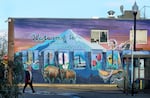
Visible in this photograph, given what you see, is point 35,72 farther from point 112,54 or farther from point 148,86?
point 148,86

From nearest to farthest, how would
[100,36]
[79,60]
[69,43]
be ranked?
[79,60] → [69,43] → [100,36]

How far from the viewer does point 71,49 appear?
48719 millimetres

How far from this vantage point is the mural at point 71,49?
48375 mm

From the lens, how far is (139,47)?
162 feet

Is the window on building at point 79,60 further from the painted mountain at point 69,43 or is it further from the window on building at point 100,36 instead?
the window on building at point 100,36

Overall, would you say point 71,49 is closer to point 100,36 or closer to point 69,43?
point 69,43

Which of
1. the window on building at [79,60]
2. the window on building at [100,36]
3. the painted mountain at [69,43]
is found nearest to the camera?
the window on building at [79,60]

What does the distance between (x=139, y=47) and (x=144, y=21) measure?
2.48m

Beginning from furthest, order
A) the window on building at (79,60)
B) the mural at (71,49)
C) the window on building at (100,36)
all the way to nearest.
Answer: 1. the window on building at (100,36)
2. the window on building at (79,60)
3. the mural at (71,49)

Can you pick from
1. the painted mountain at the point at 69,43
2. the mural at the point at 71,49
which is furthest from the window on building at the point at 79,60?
the painted mountain at the point at 69,43

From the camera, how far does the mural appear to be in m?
48.4

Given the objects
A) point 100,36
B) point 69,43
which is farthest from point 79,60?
point 100,36

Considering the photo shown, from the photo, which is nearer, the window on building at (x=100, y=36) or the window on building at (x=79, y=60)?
the window on building at (x=79, y=60)

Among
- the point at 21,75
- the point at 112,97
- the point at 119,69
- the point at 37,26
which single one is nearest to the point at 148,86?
the point at 112,97
